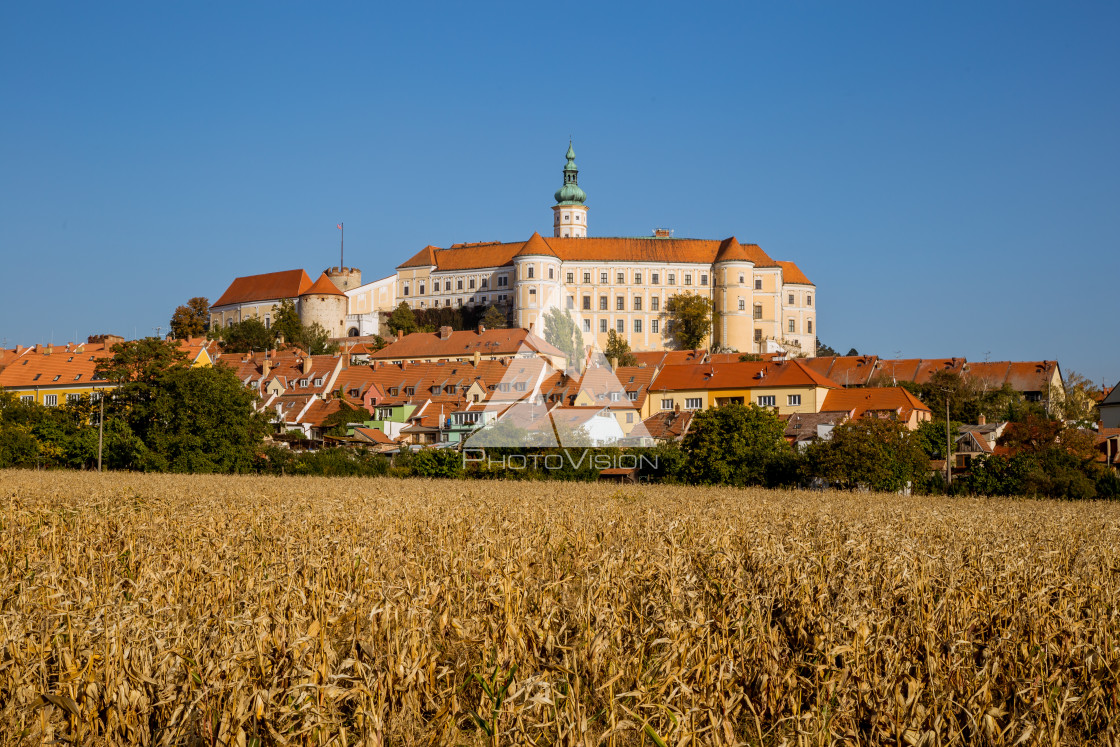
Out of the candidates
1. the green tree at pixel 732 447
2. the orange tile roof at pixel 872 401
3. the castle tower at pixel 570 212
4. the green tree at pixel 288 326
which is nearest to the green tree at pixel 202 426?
the green tree at pixel 732 447

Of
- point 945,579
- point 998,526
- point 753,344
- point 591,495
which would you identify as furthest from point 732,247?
point 945,579

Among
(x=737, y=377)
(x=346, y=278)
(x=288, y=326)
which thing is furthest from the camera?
(x=346, y=278)

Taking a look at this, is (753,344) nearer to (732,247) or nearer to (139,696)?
(732,247)

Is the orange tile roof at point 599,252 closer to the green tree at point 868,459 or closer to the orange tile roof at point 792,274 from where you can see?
the orange tile roof at point 792,274

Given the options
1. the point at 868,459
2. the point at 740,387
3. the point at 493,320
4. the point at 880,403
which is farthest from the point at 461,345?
the point at 868,459

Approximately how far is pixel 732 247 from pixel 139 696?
129241 mm

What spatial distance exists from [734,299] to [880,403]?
63.4 metres

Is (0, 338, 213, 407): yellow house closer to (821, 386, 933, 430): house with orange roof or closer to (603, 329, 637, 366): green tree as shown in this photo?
(603, 329, 637, 366): green tree

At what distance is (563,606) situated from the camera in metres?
9.07

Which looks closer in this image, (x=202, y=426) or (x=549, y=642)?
(x=549, y=642)

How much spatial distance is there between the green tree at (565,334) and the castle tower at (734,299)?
57.9 ft

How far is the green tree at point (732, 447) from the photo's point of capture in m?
41.6

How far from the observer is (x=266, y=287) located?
136125 millimetres

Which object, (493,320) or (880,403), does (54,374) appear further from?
(880,403)
